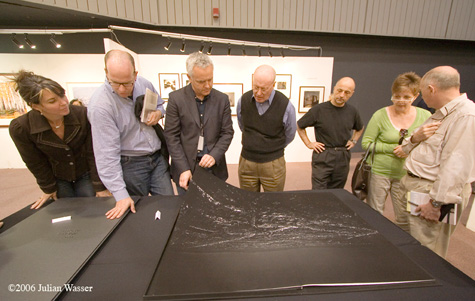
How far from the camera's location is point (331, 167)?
213cm

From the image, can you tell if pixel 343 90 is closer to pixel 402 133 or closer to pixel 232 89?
pixel 402 133

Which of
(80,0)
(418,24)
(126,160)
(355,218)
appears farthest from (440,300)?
(418,24)

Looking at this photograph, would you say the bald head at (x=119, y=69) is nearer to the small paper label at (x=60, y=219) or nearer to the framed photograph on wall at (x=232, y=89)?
the small paper label at (x=60, y=219)

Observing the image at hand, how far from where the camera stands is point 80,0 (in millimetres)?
3236

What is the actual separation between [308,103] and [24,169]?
223 inches

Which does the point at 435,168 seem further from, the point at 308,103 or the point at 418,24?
the point at 418,24

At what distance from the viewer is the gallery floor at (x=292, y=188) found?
6.43 ft

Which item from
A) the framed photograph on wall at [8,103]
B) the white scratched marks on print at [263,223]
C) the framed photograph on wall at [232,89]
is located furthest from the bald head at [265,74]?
the framed photograph on wall at [8,103]

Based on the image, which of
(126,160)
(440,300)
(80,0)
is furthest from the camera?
(80,0)

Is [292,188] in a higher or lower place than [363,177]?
lower

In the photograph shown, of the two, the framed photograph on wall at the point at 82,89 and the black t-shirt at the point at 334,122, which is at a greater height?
the framed photograph on wall at the point at 82,89

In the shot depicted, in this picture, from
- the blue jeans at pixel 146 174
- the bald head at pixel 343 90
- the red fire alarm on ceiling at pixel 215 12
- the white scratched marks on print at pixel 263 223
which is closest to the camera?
the white scratched marks on print at pixel 263 223

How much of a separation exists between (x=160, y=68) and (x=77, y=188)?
300 centimetres

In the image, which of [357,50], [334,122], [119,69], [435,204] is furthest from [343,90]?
[357,50]
